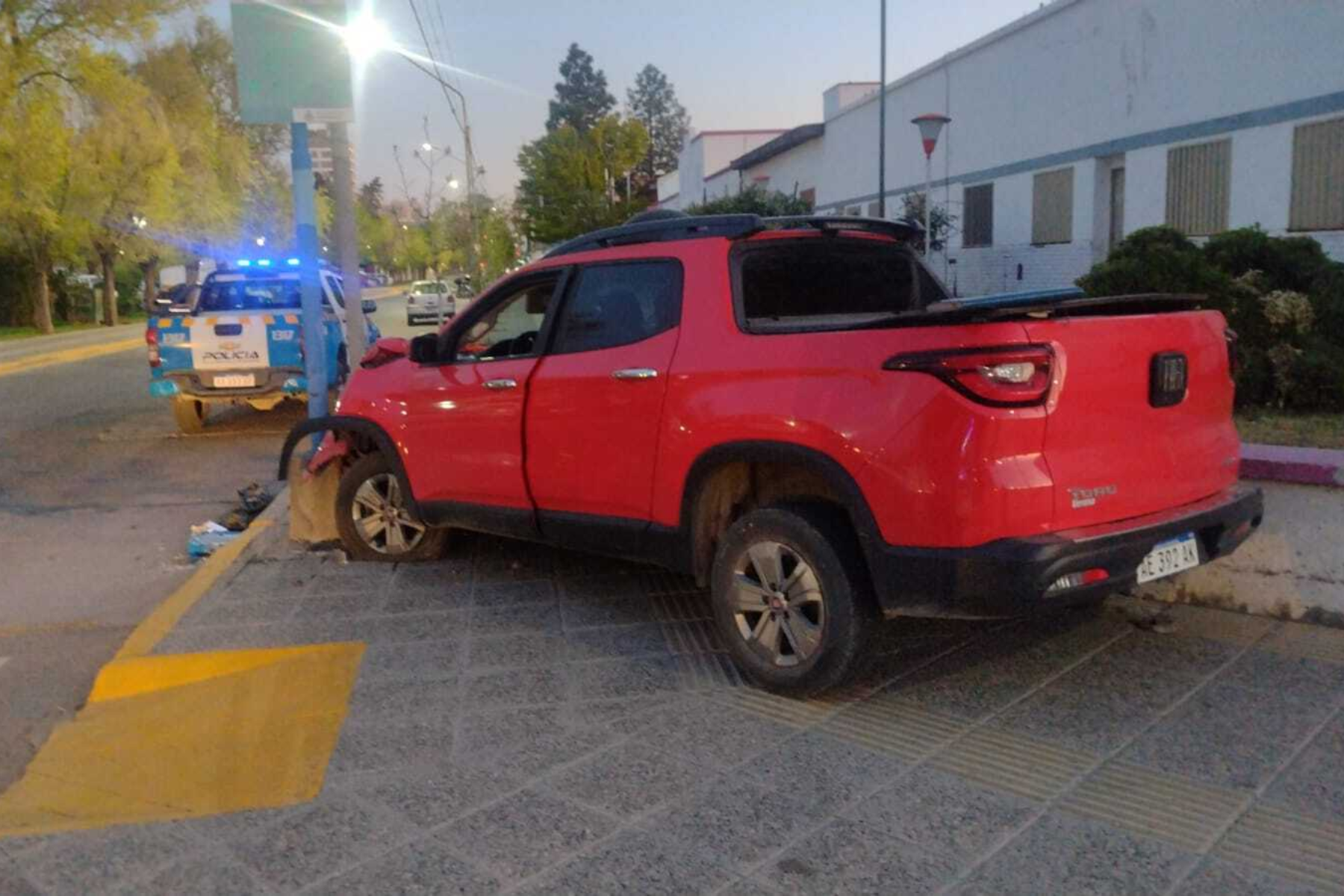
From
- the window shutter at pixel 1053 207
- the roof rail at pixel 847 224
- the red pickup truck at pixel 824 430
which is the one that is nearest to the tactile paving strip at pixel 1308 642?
the red pickup truck at pixel 824 430

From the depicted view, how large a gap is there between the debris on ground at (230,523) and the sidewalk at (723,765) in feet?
7.41

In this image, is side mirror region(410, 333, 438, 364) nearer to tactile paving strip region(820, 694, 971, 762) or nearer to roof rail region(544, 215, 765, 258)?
roof rail region(544, 215, 765, 258)

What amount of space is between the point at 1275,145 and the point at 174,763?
13102 mm

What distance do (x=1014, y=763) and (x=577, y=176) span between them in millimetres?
43329

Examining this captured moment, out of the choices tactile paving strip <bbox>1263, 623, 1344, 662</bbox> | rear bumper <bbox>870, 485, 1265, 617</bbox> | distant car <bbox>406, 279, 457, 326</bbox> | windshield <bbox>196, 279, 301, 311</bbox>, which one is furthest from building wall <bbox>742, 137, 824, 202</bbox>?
rear bumper <bbox>870, 485, 1265, 617</bbox>

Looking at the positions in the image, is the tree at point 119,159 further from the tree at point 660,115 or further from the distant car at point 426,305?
the tree at point 660,115

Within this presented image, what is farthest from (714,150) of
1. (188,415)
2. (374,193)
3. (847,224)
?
(374,193)

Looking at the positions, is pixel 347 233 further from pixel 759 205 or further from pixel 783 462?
pixel 759 205

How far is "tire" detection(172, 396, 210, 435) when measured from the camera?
45.3ft

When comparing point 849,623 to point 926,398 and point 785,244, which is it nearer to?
point 926,398

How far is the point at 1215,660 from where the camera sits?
4.91 metres

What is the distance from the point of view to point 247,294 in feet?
47.5

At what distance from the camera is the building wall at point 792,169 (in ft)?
103

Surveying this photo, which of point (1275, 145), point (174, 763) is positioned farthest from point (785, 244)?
point (1275, 145)
